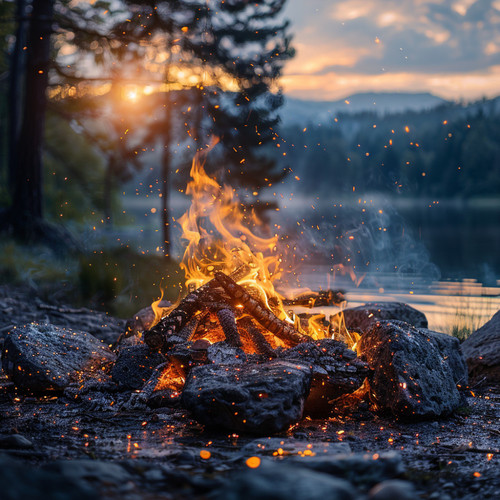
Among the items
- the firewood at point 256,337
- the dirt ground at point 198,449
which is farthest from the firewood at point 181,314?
the dirt ground at point 198,449

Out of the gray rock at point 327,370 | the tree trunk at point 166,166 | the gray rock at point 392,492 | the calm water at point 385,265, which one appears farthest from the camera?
the tree trunk at point 166,166

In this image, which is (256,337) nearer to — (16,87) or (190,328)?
(190,328)

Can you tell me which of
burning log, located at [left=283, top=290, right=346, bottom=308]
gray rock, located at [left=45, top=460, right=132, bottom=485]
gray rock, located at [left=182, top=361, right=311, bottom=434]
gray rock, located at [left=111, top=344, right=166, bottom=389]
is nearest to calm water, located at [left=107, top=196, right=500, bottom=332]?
burning log, located at [left=283, top=290, right=346, bottom=308]

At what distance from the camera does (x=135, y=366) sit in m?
6.16

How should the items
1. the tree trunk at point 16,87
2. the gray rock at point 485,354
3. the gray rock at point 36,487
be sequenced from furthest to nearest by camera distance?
the tree trunk at point 16,87, the gray rock at point 485,354, the gray rock at point 36,487

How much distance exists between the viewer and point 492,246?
113 ft

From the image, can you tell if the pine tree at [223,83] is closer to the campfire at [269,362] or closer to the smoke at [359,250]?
the smoke at [359,250]

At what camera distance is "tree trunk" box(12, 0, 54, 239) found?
1420 centimetres

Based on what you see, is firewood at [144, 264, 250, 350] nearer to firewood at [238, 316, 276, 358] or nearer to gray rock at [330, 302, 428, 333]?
firewood at [238, 316, 276, 358]

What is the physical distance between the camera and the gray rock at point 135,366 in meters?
6.05

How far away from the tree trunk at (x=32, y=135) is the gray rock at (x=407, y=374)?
10.9m

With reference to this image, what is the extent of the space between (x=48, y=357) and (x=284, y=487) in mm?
4615

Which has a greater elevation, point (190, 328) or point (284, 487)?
point (284, 487)

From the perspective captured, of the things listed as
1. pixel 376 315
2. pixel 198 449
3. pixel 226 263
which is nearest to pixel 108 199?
pixel 226 263
